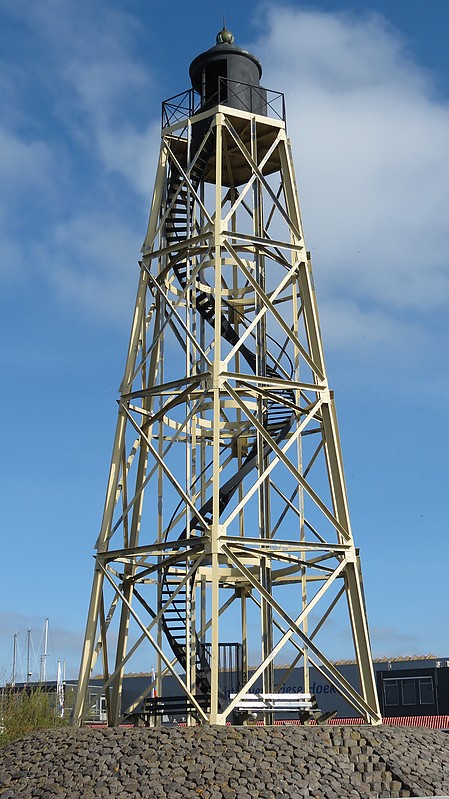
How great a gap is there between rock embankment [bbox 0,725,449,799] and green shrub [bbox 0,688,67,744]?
12140 mm

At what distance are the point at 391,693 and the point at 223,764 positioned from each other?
141 feet

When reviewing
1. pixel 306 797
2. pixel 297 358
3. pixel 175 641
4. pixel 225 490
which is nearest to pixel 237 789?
pixel 306 797

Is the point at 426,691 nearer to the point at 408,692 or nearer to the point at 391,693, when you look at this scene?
the point at 408,692

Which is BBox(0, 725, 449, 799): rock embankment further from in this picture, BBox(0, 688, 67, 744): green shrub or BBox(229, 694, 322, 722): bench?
BBox(0, 688, 67, 744): green shrub

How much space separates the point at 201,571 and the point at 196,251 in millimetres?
8640

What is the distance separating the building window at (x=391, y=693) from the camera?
6262 cm

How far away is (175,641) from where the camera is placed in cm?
2877

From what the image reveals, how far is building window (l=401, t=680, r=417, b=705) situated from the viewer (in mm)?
62031

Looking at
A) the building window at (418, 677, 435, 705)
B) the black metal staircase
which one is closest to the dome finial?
the black metal staircase

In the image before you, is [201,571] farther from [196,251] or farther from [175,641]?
[196,251]

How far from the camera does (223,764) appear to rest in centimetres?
2170

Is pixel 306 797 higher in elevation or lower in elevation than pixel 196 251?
lower

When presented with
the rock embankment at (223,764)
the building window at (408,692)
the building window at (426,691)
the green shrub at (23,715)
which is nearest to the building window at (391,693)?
the building window at (408,692)

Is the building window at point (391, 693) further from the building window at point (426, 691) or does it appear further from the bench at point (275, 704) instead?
the bench at point (275, 704)
